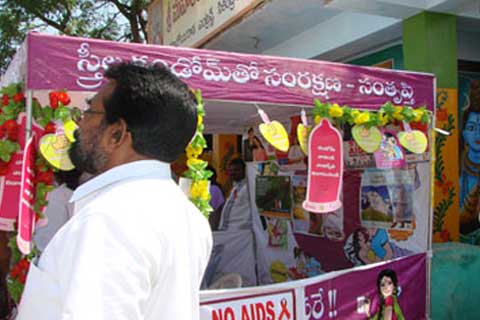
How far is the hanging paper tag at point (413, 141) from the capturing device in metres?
3.65

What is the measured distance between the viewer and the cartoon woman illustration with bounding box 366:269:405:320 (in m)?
3.59

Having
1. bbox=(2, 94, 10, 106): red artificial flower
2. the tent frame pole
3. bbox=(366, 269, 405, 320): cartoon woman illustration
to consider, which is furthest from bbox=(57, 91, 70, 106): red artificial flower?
bbox=(366, 269, 405, 320): cartoon woman illustration

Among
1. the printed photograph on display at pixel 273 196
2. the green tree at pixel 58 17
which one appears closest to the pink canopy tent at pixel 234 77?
the printed photograph on display at pixel 273 196

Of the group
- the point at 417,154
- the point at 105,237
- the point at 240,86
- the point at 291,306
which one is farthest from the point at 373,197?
the point at 105,237

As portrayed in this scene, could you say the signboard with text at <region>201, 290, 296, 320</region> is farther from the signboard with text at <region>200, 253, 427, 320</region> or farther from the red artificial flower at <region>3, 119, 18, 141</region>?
the red artificial flower at <region>3, 119, 18, 141</region>

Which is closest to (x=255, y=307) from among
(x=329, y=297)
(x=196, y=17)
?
(x=329, y=297)

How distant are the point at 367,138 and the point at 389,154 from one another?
0.94 ft

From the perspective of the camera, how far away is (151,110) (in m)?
1.25

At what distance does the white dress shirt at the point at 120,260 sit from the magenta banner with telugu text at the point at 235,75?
158 centimetres

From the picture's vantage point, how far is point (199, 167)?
2.97m

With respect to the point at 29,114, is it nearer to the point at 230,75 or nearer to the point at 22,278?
the point at 22,278

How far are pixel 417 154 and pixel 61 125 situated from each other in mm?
2813

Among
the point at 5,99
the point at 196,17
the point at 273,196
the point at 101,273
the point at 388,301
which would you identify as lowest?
the point at 388,301

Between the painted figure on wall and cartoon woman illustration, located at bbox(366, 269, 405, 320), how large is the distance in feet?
8.66
